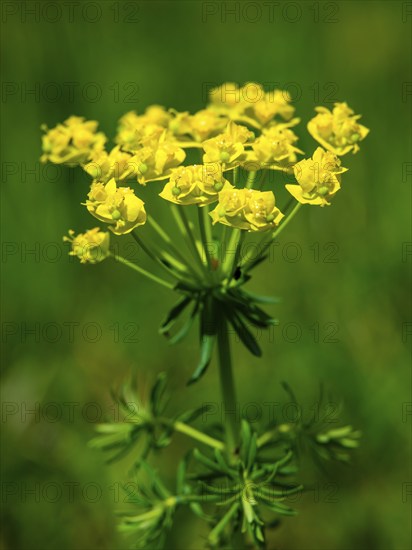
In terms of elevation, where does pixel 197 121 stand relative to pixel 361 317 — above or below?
above

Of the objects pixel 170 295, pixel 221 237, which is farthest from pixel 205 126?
pixel 170 295

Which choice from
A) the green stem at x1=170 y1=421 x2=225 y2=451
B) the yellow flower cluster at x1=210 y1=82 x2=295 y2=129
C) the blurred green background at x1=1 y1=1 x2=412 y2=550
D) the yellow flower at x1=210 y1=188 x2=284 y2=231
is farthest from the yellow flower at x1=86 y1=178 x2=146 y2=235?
the blurred green background at x1=1 y1=1 x2=412 y2=550

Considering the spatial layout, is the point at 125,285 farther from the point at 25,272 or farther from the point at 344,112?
the point at 344,112

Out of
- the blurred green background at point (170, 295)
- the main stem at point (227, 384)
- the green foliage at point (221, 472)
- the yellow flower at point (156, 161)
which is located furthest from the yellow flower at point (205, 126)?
the blurred green background at point (170, 295)

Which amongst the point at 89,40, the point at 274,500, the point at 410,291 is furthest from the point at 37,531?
the point at 89,40

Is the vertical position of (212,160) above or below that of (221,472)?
above

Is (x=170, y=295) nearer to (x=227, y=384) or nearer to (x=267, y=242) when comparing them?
(x=227, y=384)

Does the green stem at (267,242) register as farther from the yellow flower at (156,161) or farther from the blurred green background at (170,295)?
the blurred green background at (170,295)
